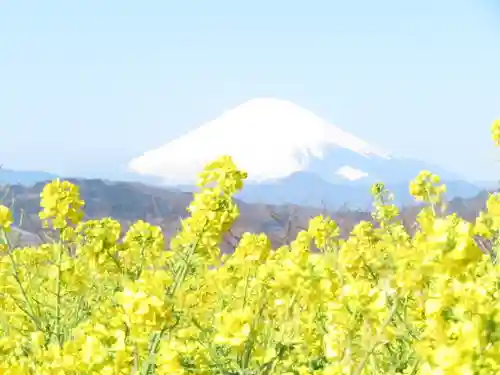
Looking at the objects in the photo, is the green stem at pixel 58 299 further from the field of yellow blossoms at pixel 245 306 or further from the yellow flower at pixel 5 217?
the yellow flower at pixel 5 217

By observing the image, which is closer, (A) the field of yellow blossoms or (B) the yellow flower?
(A) the field of yellow blossoms

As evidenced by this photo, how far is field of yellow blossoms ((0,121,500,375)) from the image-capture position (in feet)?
5.12

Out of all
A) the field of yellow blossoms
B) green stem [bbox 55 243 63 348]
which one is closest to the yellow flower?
the field of yellow blossoms

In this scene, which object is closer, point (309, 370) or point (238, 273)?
point (309, 370)

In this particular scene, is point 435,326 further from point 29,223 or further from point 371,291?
point 29,223

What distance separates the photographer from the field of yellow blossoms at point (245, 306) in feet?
5.12

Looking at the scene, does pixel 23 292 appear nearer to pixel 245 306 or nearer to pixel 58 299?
pixel 58 299

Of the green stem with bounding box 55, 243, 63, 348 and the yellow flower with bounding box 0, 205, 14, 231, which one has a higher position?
the yellow flower with bounding box 0, 205, 14, 231

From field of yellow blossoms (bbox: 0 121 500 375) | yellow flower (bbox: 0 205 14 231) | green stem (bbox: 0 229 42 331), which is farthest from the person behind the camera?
yellow flower (bbox: 0 205 14 231)

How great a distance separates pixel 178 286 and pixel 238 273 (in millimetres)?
1678

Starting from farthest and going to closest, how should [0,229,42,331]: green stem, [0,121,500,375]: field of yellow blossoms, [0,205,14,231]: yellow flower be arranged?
[0,205,14,231]: yellow flower < [0,229,42,331]: green stem < [0,121,500,375]: field of yellow blossoms

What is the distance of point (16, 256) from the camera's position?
454cm

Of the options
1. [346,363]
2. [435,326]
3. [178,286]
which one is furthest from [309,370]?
[435,326]

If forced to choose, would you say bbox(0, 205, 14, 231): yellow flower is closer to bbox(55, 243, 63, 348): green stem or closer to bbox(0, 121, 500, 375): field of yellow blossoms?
bbox(0, 121, 500, 375): field of yellow blossoms
